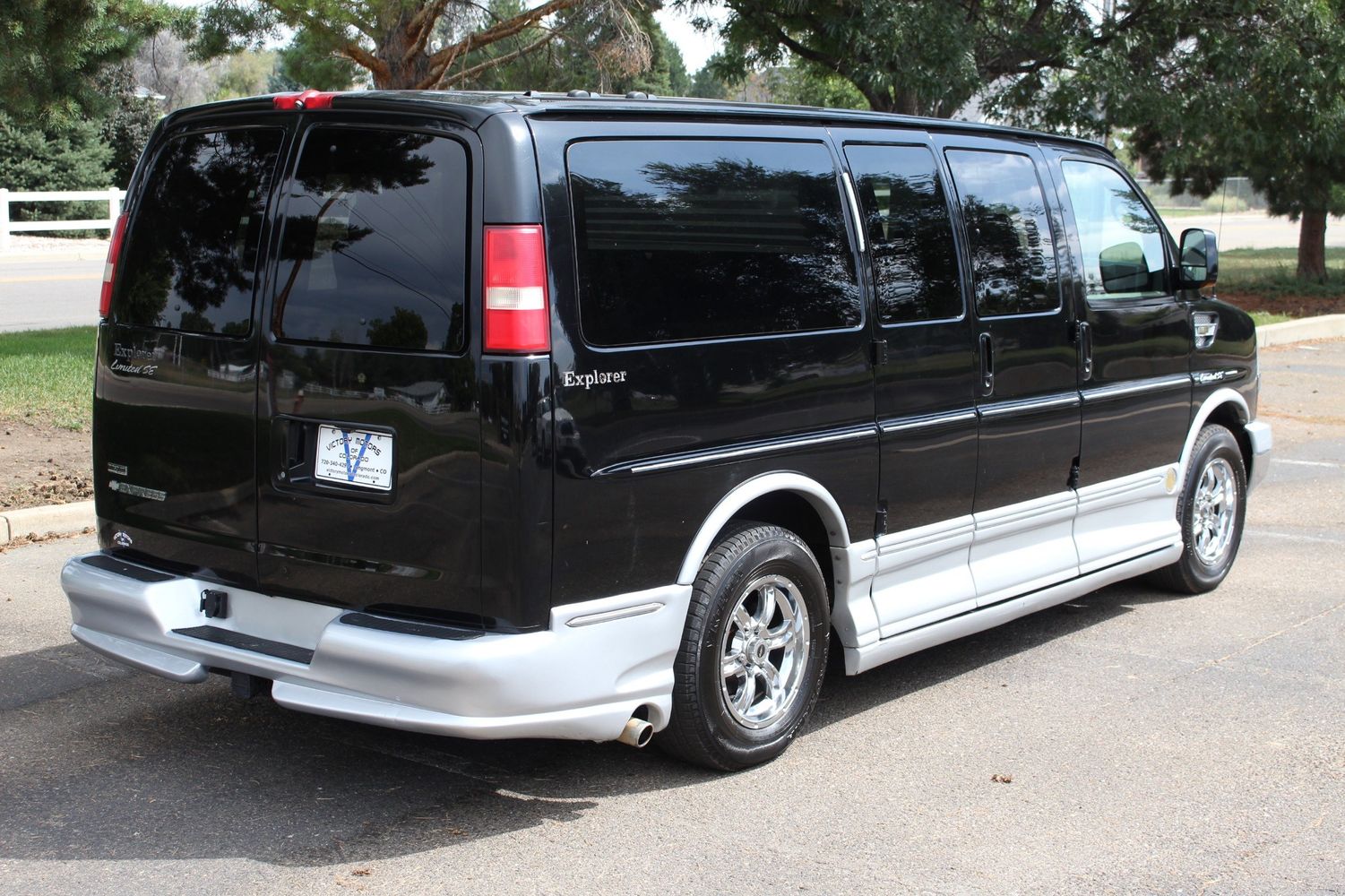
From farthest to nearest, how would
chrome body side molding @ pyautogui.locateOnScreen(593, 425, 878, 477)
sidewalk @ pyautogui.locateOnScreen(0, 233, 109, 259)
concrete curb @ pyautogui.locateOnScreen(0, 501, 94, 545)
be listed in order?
sidewalk @ pyautogui.locateOnScreen(0, 233, 109, 259) < concrete curb @ pyautogui.locateOnScreen(0, 501, 94, 545) < chrome body side molding @ pyautogui.locateOnScreen(593, 425, 878, 477)

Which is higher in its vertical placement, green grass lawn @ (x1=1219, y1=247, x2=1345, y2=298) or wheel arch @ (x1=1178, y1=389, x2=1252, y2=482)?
green grass lawn @ (x1=1219, y1=247, x2=1345, y2=298)

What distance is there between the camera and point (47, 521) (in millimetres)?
7730

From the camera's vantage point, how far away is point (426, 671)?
3.98 metres

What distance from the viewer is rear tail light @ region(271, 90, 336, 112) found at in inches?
173

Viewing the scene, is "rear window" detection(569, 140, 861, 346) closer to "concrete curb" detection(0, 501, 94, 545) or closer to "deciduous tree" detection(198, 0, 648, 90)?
"concrete curb" detection(0, 501, 94, 545)

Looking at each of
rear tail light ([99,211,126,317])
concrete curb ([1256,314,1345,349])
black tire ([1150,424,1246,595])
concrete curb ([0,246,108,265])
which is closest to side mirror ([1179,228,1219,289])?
black tire ([1150,424,1246,595])

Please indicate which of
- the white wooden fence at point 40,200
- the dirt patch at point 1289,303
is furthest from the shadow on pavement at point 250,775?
the white wooden fence at point 40,200

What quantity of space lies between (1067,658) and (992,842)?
2043mm

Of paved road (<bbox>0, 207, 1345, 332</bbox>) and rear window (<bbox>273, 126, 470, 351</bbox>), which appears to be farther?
paved road (<bbox>0, 207, 1345, 332</bbox>)

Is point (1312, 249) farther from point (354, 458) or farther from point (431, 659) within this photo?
point (431, 659)

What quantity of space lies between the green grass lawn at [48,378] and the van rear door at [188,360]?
4629mm

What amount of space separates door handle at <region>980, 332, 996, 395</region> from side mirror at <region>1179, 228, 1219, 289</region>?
5.11ft

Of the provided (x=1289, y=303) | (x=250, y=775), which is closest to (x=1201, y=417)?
(x=250, y=775)

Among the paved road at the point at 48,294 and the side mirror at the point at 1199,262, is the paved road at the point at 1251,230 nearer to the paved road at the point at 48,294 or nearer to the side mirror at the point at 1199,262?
the paved road at the point at 48,294
